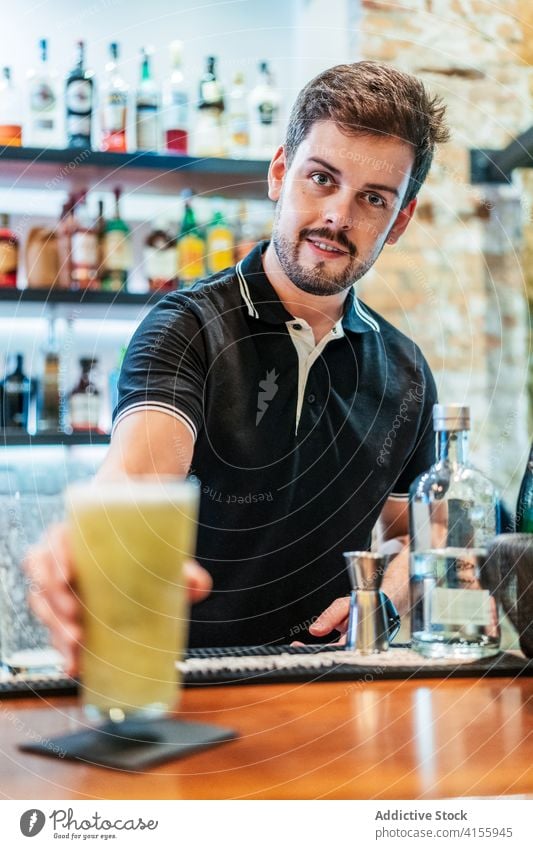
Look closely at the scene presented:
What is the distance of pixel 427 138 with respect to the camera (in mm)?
1273

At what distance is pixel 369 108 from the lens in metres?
1.17

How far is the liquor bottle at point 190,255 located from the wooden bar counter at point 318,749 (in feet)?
4.64

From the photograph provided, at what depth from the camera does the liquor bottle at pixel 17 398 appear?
197 centimetres

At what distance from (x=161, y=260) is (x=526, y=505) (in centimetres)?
130

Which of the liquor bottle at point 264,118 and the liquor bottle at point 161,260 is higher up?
the liquor bottle at point 264,118

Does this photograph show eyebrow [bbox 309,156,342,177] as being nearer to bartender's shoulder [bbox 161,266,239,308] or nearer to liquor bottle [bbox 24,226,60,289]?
bartender's shoulder [bbox 161,266,239,308]

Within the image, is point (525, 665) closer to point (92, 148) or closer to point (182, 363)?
point (182, 363)

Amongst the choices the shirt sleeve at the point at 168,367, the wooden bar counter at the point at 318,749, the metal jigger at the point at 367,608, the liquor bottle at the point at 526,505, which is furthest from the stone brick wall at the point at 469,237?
the wooden bar counter at the point at 318,749

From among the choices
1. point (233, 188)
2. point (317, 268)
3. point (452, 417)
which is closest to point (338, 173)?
point (317, 268)

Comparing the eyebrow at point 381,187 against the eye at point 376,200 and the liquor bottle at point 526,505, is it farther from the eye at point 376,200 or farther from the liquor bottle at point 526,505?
the liquor bottle at point 526,505

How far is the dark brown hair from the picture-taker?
1172 millimetres

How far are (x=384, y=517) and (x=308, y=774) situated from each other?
88 centimetres

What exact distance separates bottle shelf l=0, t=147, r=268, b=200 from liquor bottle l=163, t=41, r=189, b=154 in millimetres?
45

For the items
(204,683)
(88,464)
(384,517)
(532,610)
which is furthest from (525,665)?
(88,464)
